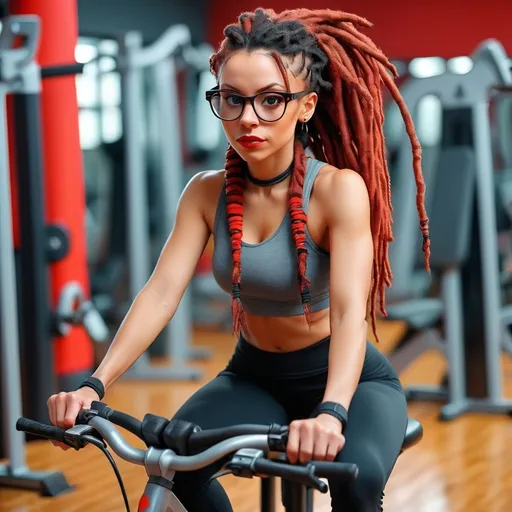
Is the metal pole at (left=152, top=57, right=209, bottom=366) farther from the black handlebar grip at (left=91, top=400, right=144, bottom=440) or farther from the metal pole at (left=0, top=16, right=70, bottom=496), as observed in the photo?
the black handlebar grip at (left=91, top=400, right=144, bottom=440)

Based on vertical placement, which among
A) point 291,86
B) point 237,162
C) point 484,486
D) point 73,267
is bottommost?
point 484,486

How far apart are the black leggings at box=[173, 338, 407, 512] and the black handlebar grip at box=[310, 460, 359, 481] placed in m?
0.25

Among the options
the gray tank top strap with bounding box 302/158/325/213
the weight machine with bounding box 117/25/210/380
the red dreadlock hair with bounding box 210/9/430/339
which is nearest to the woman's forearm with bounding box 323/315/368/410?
the red dreadlock hair with bounding box 210/9/430/339

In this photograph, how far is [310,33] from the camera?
163 cm

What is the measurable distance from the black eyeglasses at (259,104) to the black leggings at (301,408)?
16.7 inches

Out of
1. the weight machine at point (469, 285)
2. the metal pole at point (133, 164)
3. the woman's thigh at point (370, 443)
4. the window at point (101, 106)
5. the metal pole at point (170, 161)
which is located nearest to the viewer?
the woman's thigh at point (370, 443)

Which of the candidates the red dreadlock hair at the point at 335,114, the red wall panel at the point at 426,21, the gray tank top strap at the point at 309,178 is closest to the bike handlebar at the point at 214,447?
the red dreadlock hair at the point at 335,114

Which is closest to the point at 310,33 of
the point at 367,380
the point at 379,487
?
the point at 367,380

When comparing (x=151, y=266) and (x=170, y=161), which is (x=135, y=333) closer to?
(x=170, y=161)

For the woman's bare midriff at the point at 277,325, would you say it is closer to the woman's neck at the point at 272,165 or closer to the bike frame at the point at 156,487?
the woman's neck at the point at 272,165

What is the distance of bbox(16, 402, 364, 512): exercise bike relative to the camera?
1198 millimetres

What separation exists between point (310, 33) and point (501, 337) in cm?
273

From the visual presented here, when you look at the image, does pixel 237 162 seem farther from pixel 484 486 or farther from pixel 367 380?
pixel 484 486

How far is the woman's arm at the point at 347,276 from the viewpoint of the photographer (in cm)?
149
